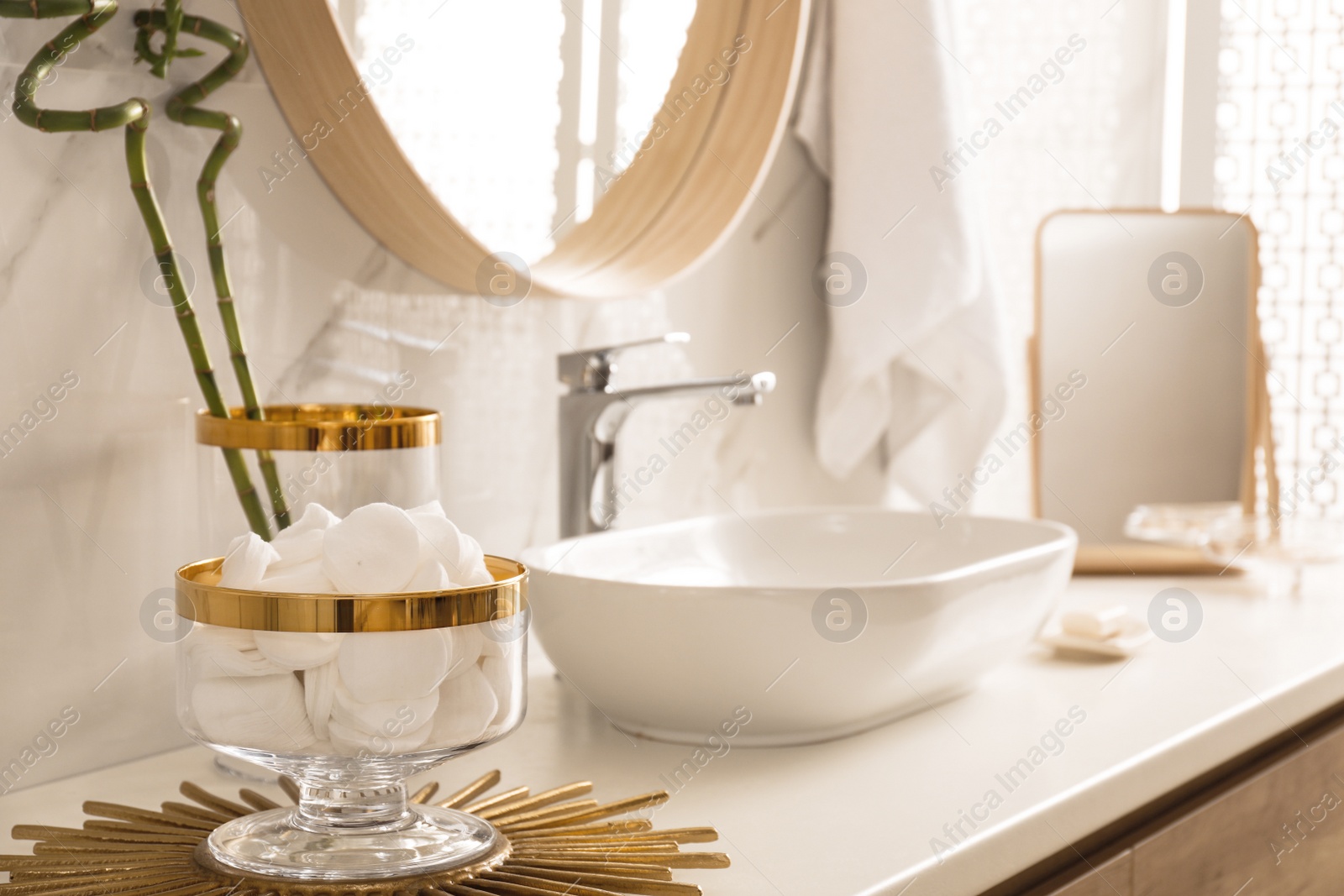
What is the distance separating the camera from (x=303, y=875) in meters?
0.55

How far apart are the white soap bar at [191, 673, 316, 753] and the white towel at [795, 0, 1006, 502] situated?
88 centimetres

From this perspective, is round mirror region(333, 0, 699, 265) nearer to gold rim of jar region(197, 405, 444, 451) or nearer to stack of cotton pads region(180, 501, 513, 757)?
gold rim of jar region(197, 405, 444, 451)

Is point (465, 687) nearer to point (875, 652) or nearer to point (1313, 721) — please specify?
point (875, 652)

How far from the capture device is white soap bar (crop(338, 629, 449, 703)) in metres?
0.52

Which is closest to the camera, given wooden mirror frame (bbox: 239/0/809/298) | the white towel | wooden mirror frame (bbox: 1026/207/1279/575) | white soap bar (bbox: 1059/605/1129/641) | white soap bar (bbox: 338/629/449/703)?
white soap bar (bbox: 338/629/449/703)

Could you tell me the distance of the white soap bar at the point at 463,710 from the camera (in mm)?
546

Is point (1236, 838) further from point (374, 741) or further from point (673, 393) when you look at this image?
point (374, 741)

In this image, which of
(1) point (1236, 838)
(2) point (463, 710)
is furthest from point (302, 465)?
(1) point (1236, 838)

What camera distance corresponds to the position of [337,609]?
20.6 inches

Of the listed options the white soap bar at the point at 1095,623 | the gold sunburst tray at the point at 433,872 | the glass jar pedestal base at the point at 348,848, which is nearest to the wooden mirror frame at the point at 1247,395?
the white soap bar at the point at 1095,623

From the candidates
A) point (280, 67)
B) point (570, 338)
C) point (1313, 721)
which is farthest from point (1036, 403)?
point (280, 67)

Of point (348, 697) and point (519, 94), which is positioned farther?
point (519, 94)

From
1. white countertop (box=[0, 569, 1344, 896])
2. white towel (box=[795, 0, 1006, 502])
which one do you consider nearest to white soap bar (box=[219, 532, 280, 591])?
white countertop (box=[0, 569, 1344, 896])

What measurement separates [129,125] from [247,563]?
0.28 m
